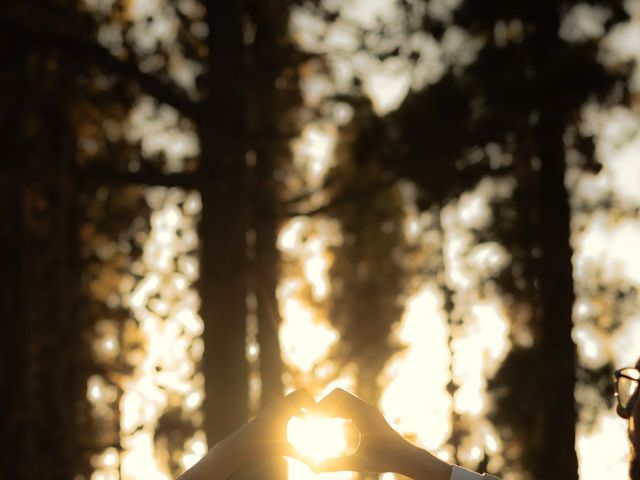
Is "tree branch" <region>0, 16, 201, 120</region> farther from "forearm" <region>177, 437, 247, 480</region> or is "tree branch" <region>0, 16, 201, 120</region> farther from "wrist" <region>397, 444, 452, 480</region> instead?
"wrist" <region>397, 444, 452, 480</region>

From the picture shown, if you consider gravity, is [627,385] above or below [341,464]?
above

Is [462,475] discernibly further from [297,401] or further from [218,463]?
[218,463]

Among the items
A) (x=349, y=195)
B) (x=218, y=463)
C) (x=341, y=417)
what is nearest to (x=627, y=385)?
(x=341, y=417)

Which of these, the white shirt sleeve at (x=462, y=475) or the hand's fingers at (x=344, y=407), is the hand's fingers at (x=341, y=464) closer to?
the hand's fingers at (x=344, y=407)

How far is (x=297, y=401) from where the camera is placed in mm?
Result: 2594

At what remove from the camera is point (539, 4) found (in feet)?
37.1

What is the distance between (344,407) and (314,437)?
29 cm

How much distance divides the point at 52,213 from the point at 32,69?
4.99 ft

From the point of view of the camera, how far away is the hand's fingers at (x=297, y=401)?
258cm

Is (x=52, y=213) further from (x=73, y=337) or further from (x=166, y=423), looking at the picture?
(x=166, y=423)

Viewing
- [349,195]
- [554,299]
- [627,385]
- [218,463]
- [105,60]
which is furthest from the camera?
[554,299]

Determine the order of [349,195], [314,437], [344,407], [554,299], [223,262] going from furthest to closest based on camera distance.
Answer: [554,299] → [349,195] → [223,262] → [314,437] → [344,407]

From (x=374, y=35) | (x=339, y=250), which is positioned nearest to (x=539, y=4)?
(x=374, y=35)

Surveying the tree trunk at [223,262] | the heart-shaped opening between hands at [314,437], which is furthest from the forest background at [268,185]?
the heart-shaped opening between hands at [314,437]
